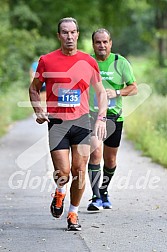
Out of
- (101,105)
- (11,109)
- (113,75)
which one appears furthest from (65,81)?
(11,109)

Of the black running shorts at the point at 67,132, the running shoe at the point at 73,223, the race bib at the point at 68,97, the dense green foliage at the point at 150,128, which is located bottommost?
the dense green foliage at the point at 150,128

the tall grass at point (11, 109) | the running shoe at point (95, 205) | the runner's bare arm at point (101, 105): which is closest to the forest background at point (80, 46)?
the tall grass at point (11, 109)

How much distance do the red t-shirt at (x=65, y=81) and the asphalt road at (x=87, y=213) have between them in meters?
1.29

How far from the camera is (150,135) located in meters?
17.9

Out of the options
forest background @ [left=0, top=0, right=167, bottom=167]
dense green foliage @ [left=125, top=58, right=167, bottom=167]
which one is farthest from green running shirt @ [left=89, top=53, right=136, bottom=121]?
dense green foliage @ [left=125, top=58, right=167, bottom=167]

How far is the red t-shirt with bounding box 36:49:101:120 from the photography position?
8.62 meters

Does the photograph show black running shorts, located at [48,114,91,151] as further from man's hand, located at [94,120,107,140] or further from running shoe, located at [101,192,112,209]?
running shoe, located at [101,192,112,209]

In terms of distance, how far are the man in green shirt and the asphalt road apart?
53 cm

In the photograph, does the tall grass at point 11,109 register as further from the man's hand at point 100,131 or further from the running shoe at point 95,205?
the man's hand at point 100,131

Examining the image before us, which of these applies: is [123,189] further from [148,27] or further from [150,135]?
[148,27]

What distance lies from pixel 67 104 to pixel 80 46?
35.2 meters

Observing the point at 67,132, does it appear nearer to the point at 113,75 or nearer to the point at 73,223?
the point at 73,223

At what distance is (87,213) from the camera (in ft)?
32.9

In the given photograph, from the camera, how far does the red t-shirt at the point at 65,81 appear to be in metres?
8.62
